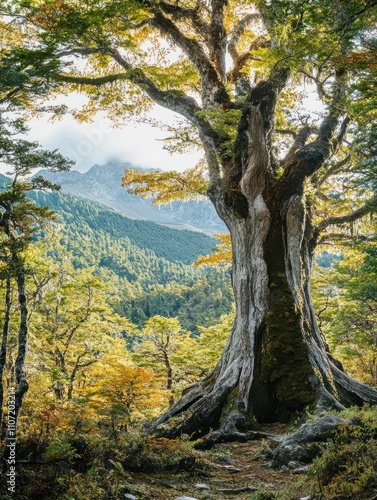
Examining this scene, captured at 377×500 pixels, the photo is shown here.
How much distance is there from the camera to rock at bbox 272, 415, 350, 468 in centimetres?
445

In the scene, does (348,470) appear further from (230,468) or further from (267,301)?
(267,301)

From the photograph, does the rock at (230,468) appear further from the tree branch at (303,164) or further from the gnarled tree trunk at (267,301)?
the tree branch at (303,164)

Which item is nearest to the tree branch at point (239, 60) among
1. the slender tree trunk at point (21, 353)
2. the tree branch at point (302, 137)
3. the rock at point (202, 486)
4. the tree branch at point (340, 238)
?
the tree branch at point (302, 137)

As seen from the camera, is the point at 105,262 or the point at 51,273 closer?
the point at 51,273

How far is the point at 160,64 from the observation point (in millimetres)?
12703

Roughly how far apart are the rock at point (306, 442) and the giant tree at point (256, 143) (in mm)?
1909

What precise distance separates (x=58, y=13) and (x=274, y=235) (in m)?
7.12

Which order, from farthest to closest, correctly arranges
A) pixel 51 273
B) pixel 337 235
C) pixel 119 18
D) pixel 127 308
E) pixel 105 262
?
1. pixel 105 262
2. pixel 127 308
3. pixel 51 273
4. pixel 337 235
5. pixel 119 18

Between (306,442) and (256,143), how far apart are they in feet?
21.6

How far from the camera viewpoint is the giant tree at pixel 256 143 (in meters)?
7.40

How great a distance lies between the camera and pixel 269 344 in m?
7.69

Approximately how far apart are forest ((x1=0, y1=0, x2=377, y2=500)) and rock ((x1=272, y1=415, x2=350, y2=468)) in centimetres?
2

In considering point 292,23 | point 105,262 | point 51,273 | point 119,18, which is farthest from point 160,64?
point 105,262

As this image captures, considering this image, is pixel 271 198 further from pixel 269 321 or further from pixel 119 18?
pixel 119 18
